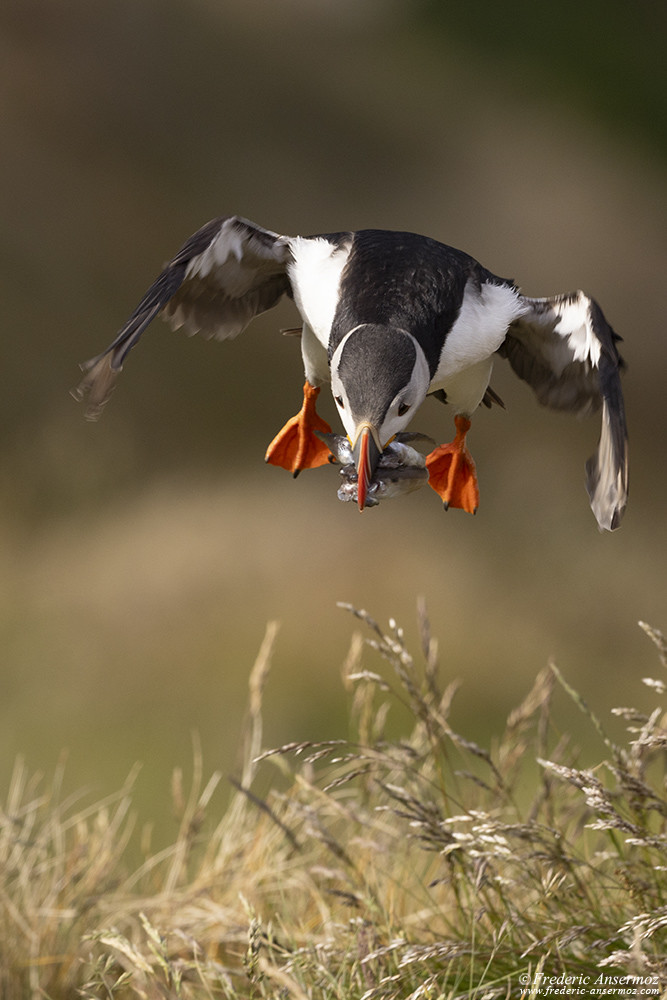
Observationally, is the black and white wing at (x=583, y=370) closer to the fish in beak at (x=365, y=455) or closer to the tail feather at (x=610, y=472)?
the tail feather at (x=610, y=472)

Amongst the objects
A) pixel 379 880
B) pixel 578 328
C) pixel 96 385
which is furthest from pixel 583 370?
pixel 379 880

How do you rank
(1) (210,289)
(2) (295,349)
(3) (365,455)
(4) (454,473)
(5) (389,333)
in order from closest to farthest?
(3) (365,455) → (5) (389,333) → (4) (454,473) → (1) (210,289) → (2) (295,349)

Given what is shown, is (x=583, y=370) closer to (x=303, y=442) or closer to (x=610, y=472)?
(x=610, y=472)

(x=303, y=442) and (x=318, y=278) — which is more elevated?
(x=318, y=278)

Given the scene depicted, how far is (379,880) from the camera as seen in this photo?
8.44 feet

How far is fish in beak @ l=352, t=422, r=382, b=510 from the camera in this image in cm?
114

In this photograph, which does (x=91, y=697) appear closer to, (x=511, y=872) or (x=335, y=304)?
(x=511, y=872)

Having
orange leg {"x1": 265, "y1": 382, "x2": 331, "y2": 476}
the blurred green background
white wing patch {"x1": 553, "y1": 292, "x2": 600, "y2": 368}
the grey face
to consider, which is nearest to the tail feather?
white wing patch {"x1": 553, "y1": 292, "x2": 600, "y2": 368}

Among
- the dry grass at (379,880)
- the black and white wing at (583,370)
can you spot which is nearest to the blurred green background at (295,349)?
the dry grass at (379,880)

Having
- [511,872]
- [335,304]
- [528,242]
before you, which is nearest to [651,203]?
[528,242]

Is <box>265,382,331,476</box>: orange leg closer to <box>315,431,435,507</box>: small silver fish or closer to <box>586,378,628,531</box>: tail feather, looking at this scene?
<box>315,431,435,507</box>: small silver fish

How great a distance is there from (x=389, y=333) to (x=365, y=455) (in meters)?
0.21

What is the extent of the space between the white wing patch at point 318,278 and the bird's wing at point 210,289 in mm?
86

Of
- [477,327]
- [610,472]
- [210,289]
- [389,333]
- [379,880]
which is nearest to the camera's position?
[389,333]
